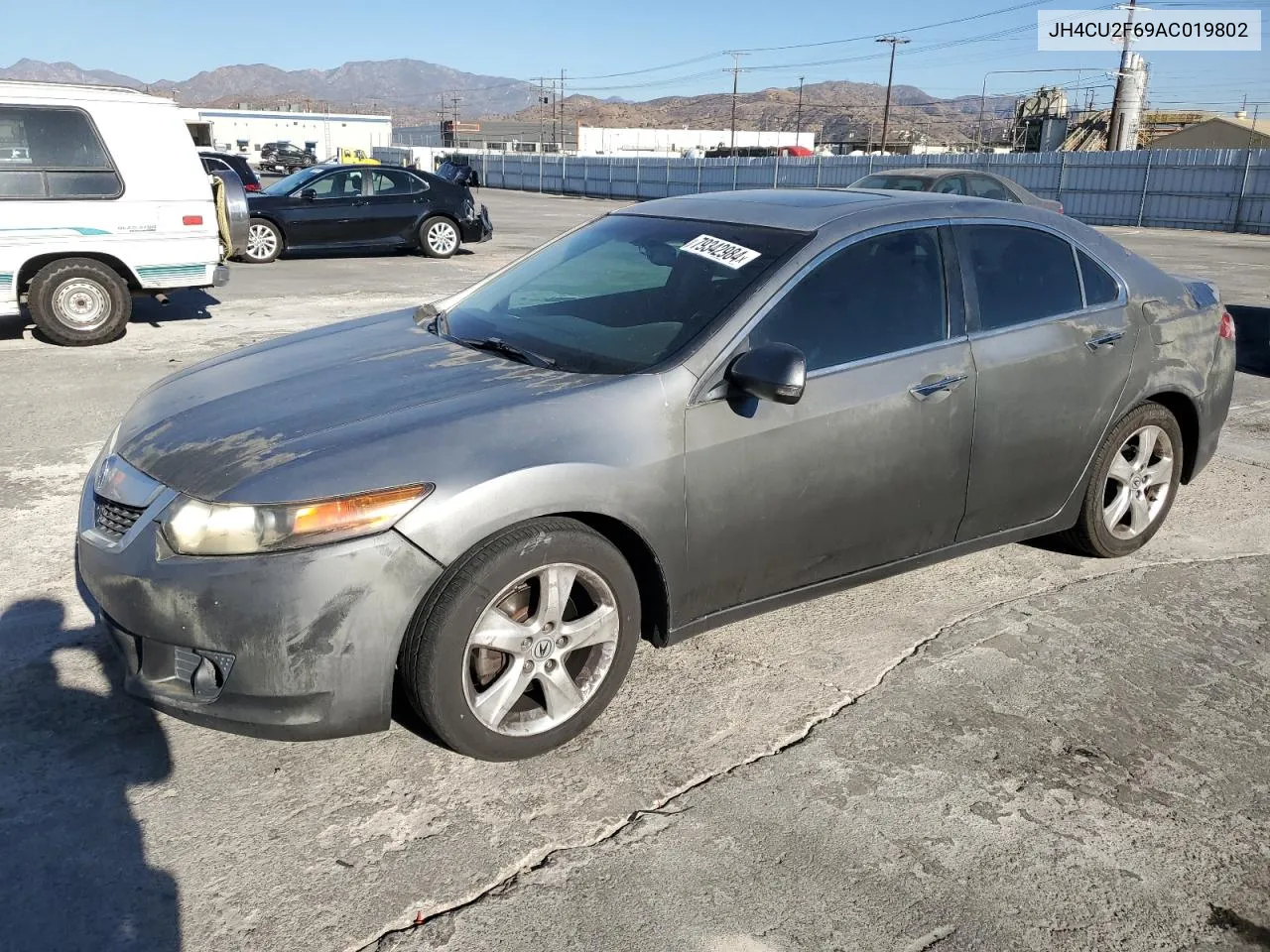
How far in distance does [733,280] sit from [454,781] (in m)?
1.81

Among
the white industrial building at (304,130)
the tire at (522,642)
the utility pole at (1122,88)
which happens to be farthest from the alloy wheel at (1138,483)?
the white industrial building at (304,130)

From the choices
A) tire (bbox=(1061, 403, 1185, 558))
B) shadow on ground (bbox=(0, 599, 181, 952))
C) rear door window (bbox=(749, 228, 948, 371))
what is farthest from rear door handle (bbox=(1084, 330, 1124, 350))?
shadow on ground (bbox=(0, 599, 181, 952))

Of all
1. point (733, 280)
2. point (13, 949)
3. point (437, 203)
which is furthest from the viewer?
point (437, 203)

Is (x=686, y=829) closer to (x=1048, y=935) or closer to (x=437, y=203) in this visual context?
(x=1048, y=935)

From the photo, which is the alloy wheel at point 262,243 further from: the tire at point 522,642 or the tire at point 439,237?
the tire at point 522,642

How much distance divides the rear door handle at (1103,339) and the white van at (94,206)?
7.91m

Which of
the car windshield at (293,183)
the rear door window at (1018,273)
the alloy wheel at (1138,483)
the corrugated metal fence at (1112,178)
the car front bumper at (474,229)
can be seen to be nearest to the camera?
the rear door window at (1018,273)

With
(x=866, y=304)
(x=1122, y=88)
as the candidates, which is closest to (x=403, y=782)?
(x=866, y=304)

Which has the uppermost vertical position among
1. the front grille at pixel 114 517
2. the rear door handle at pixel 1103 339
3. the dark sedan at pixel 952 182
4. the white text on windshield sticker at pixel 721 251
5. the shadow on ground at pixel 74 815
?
the dark sedan at pixel 952 182

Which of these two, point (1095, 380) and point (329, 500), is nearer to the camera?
point (329, 500)

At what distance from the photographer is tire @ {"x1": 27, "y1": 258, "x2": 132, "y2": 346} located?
887cm

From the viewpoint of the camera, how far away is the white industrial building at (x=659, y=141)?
99688mm

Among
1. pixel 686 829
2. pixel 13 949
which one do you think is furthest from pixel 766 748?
pixel 13 949

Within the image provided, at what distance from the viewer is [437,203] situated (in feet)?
55.6
